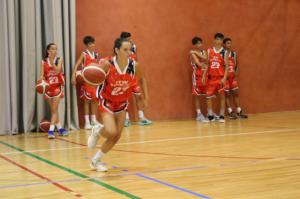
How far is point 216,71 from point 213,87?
1.08ft

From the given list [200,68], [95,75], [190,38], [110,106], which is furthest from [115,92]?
[190,38]

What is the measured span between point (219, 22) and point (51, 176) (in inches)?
289

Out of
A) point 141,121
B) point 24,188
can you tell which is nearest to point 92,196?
point 24,188

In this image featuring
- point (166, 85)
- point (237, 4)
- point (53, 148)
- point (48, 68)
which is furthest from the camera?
point (237, 4)

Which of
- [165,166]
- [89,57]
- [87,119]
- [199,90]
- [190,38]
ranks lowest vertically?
[165,166]

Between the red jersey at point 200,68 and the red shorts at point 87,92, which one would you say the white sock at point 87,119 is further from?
the red jersey at point 200,68

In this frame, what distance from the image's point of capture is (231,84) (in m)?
10.7

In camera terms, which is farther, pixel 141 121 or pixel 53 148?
pixel 141 121

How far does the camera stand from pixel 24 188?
13.5 ft

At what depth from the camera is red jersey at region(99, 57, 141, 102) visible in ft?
16.1

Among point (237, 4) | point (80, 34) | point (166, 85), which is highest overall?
point (237, 4)

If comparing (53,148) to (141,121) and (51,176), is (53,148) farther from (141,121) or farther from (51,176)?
(141,121)

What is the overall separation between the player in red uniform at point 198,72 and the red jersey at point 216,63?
0.59 feet

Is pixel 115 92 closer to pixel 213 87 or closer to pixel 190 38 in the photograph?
pixel 213 87
